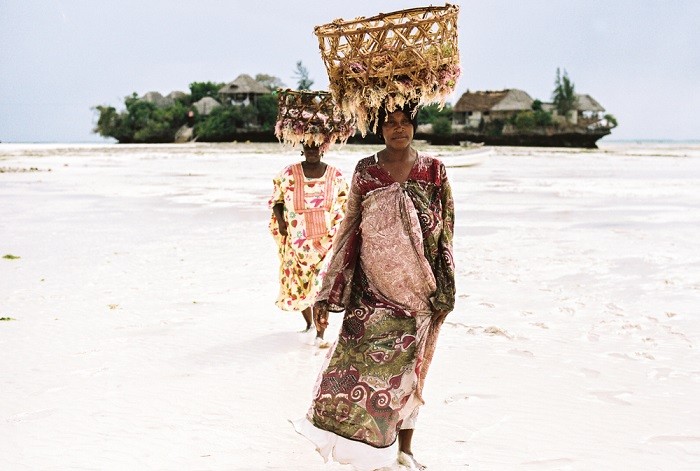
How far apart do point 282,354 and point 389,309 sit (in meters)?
2.17

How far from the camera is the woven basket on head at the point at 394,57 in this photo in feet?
9.84

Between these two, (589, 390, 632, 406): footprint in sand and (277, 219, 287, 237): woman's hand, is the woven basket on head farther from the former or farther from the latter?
(277, 219, 287, 237): woman's hand

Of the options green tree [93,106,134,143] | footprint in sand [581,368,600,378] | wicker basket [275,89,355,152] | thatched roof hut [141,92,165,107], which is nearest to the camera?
footprint in sand [581,368,600,378]

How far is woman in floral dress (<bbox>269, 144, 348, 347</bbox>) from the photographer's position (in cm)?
570

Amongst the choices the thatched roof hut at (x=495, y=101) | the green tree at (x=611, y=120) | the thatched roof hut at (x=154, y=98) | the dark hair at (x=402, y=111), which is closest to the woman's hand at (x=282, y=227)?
the dark hair at (x=402, y=111)

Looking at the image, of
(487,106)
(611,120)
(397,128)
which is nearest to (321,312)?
(397,128)

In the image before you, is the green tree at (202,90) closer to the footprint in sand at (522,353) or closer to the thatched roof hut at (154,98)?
the thatched roof hut at (154,98)

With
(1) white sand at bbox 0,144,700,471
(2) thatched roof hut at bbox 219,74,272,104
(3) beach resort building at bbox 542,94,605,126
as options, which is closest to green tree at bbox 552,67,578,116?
(3) beach resort building at bbox 542,94,605,126

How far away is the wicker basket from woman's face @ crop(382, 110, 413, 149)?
222 cm

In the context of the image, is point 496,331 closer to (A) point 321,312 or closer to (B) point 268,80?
(A) point 321,312

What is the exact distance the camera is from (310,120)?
18.1 ft

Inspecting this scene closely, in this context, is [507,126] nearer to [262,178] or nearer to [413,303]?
[262,178]

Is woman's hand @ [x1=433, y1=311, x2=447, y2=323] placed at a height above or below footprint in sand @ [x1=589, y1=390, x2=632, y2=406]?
above

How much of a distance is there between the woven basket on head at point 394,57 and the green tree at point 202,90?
272ft
